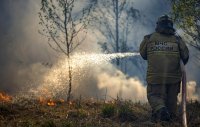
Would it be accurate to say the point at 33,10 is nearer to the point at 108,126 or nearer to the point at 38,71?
the point at 38,71

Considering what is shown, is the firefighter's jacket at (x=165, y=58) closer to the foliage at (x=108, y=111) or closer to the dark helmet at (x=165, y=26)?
the dark helmet at (x=165, y=26)

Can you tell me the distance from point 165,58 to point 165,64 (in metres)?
0.13

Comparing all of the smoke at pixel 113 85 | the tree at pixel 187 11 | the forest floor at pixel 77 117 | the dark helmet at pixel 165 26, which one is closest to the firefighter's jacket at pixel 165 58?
the dark helmet at pixel 165 26

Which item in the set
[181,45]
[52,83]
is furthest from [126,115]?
[52,83]

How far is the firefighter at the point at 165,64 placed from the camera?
28.7ft

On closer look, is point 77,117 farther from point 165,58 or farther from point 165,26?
point 165,26

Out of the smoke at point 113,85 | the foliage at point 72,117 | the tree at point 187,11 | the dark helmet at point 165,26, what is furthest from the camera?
the smoke at point 113,85

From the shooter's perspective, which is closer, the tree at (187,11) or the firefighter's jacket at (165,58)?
the firefighter's jacket at (165,58)

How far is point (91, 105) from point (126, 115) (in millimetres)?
2411

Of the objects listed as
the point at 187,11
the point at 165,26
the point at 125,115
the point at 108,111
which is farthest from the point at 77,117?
the point at 187,11

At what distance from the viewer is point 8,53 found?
22312mm

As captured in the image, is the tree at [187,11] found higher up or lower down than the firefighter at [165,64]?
higher up

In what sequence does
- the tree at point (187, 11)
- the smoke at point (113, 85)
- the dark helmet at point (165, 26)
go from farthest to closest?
the smoke at point (113, 85)
the tree at point (187, 11)
the dark helmet at point (165, 26)

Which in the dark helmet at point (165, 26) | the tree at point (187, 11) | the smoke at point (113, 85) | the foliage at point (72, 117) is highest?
the tree at point (187, 11)
